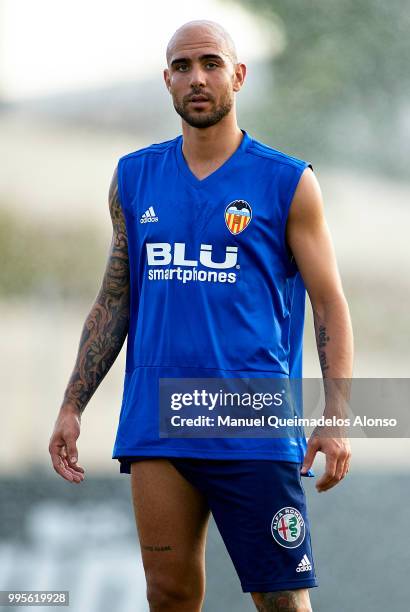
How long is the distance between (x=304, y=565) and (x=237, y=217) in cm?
89

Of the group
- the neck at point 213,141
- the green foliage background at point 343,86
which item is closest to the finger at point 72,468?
the neck at point 213,141

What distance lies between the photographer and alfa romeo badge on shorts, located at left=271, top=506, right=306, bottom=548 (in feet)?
9.30

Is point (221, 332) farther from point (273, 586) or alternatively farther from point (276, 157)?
point (273, 586)

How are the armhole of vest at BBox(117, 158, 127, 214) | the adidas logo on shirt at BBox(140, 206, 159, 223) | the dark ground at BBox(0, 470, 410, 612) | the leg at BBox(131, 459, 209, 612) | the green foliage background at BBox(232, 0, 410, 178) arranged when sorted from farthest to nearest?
the green foliage background at BBox(232, 0, 410, 178) < the dark ground at BBox(0, 470, 410, 612) < the armhole of vest at BBox(117, 158, 127, 214) < the adidas logo on shirt at BBox(140, 206, 159, 223) < the leg at BBox(131, 459, 209, 612)

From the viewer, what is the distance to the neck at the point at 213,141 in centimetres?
307

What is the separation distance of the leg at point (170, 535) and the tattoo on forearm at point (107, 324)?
1.11 feet

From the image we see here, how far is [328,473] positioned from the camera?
2771 mm

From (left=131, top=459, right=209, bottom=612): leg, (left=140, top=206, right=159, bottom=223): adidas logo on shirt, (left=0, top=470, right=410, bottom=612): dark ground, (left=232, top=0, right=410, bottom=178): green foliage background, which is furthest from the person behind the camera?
(left=232, top=0, right=410, bottom=178): green foliage background

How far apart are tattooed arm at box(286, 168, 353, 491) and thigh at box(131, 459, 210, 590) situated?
43 cm

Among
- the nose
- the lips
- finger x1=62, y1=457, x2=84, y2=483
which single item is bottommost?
finger x1=62, y1=457, x2=84, y2=483

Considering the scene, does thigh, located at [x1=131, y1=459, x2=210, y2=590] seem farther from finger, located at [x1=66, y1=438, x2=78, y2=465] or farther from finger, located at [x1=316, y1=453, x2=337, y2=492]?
finger, located at [x1=316, y1=453, x2=337, y2=492]

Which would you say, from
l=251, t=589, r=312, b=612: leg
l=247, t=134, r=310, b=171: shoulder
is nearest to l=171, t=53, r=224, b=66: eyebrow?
l=247, t=134, r=310, b=171: shoulder

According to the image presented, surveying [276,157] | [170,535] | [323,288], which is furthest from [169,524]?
[276,157]

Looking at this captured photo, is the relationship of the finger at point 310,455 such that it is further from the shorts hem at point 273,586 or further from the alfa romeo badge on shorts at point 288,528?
the shorts hem at point 273,586
